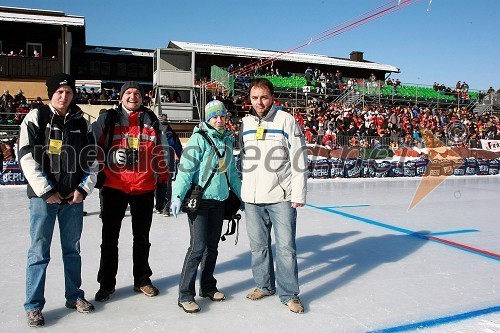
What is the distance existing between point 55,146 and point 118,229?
0.89m

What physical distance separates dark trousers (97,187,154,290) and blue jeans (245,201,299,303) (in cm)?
86

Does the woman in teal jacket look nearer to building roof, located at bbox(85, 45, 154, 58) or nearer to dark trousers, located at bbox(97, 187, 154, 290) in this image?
dark trousers, located at bbox(97, 187, 154, 290)

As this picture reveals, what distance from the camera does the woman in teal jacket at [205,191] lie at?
3293mm

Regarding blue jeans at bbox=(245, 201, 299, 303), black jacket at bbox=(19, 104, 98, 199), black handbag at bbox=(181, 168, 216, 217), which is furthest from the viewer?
blue jeans at bbox=(245, 201, 299, 303)

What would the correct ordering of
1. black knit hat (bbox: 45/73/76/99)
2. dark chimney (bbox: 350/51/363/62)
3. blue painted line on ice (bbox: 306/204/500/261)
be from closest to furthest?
black knit hat (bbox: 45/73/76/99) → blue painted line on ice (bbox: 306/204/500/261) → dark chimney (bbox: 350/51/363/62)

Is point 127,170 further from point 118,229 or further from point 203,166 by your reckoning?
point 203,166

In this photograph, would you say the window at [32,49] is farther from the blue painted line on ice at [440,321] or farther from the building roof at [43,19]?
the blue painted line on ice at [440,321]

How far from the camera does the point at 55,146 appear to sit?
3.03m

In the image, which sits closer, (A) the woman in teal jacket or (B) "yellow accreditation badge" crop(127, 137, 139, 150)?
(A) the woman in teal jacket

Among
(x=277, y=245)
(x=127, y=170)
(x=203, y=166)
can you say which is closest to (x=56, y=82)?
(x=127, y=170)

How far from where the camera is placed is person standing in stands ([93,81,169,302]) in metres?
3.43

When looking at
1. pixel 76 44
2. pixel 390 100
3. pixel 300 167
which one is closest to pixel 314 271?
pixel 300 167

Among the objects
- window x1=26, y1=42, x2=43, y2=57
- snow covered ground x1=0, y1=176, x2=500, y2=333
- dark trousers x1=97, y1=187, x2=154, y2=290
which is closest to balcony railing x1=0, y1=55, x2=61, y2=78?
window x1=26, y1=42, x2=43, y2=57

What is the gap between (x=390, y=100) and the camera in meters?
26.2
